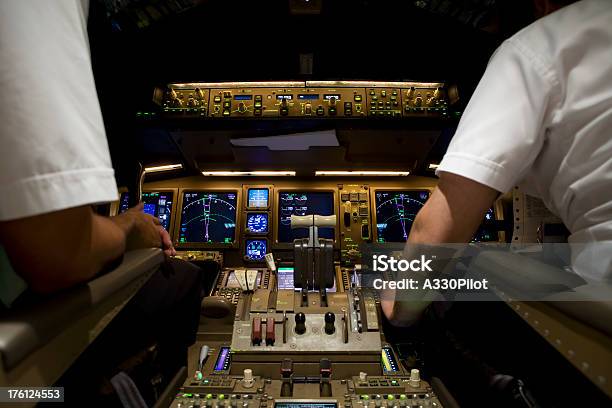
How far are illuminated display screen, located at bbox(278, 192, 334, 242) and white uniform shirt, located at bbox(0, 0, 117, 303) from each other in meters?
2.19

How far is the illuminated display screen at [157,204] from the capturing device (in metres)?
2.78

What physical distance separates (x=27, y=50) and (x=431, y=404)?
138 centimetres

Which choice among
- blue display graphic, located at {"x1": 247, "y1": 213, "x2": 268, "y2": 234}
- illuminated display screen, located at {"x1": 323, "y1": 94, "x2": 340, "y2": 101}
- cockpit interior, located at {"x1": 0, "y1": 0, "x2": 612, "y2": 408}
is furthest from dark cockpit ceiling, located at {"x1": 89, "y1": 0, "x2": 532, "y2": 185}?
blue display graphic, located at {"x1": 247, "y1": 213, "x2": 268, "y2": 234}

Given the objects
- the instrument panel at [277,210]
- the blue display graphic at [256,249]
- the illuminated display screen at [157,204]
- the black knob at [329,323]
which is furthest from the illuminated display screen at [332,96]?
the black knob at [329,323]

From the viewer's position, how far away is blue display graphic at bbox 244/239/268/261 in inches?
104

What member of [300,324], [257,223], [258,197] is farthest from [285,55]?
[300,324]

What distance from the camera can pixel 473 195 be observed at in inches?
31.1

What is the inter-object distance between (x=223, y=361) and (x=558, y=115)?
146 cm

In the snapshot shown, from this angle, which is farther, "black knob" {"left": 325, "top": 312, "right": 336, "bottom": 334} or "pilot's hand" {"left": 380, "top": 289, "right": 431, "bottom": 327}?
"black knob" {"left": 325, "top": 312, "right": 336, "bottom": 334}

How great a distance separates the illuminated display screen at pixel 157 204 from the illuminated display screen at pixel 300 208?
85cm

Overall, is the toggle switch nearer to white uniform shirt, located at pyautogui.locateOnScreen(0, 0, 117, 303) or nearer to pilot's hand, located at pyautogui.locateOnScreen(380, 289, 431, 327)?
pilot's hand, located at pyautogui.locateOnScreen(380, 289, 431, 327)

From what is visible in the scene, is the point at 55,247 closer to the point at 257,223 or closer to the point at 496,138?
the point at 496,138

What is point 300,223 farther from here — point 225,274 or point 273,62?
point 273,62

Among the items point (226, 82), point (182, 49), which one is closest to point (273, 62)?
point (226, 82)
